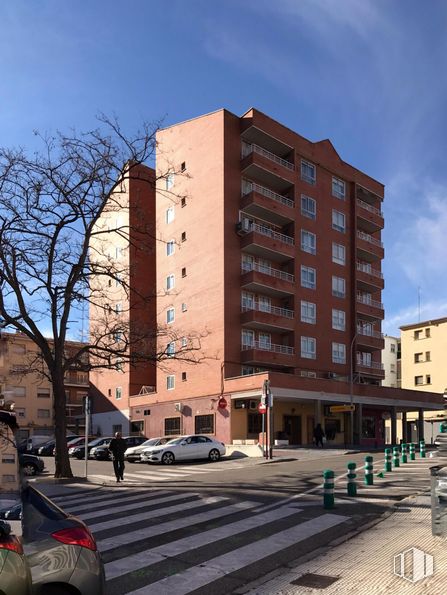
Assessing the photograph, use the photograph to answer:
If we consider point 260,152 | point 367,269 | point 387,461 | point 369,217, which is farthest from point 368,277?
point 387,461

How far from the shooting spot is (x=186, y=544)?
26.5 feet

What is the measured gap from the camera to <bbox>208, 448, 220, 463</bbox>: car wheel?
30062 mm

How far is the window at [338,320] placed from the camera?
1934 inches

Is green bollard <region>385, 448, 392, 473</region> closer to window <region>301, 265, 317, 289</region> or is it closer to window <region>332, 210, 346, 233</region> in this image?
window <region>301, 265, 317, 289</region>

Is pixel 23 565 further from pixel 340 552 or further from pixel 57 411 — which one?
pixel 57 411

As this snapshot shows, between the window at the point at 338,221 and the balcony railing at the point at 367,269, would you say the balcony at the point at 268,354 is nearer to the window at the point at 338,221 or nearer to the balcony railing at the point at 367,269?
the window at the point at 338,221

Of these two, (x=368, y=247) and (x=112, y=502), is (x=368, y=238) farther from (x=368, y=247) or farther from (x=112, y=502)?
(x=112, y=502)

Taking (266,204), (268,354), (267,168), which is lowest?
(268,354)

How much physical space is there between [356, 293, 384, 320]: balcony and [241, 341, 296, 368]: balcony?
10.5m

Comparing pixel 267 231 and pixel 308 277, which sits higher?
pixel 267 231

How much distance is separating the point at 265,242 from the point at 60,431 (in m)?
25.4

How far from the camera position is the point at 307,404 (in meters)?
44.2

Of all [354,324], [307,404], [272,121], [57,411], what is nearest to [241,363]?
[307,404]

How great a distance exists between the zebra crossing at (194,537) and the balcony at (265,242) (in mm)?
30645
